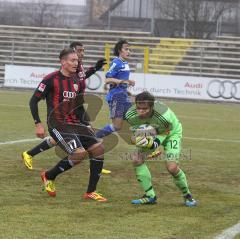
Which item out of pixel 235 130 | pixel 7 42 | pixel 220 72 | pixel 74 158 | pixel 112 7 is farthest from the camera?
pixel 112 7

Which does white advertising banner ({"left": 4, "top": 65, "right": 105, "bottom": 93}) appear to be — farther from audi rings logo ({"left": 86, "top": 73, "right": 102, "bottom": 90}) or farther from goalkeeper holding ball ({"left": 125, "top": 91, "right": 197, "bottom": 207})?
goalkeeper holding ball ({"left": 125, "top": 91, "right": 197, "bottom": 207})

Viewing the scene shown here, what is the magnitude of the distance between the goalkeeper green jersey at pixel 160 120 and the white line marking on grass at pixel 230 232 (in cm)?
152

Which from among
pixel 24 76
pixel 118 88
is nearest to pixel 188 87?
pixel 24 76

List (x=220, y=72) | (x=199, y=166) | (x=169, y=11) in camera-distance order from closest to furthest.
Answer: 1. (x=199, y=166)
2. (x=220, y=72)
3. (x=169, y=11)

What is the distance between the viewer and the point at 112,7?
48406 millimetres

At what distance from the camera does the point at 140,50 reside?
36312 mm

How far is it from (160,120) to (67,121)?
122 cm

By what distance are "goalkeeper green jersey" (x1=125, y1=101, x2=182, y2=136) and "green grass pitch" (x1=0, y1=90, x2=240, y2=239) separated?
2.86ft

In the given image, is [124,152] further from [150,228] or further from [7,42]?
[7,42]

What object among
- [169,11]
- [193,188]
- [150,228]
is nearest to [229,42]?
[169,11]

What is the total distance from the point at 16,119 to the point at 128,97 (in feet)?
21.6

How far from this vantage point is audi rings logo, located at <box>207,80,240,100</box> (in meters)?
28.3

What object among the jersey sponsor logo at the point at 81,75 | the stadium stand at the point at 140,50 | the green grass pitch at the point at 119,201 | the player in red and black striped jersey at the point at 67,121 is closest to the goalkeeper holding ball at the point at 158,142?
the green grass pitch at the point at 119,201

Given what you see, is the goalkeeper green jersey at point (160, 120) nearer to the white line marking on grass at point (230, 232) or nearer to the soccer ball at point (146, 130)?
the soccer ball at point (146, 130)
